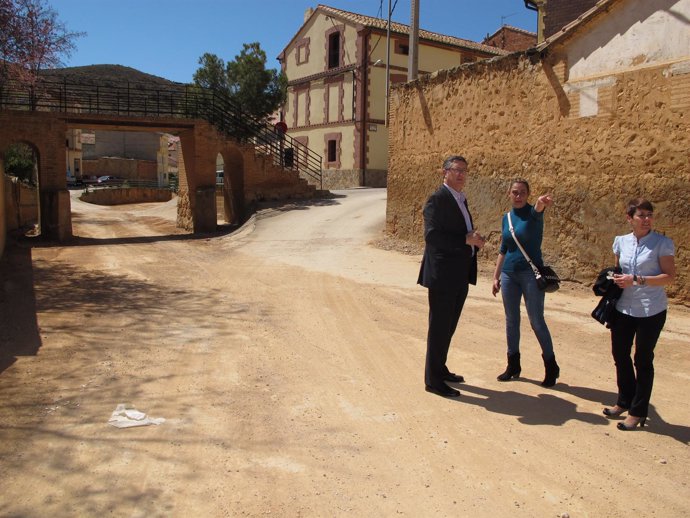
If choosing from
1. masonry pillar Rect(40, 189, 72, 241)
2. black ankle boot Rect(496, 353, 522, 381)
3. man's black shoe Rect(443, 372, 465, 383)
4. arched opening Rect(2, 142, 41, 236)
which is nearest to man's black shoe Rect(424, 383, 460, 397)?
man's black shoe Rect(443, 372, 465, 383)

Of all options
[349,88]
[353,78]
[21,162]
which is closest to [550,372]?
[353,78]

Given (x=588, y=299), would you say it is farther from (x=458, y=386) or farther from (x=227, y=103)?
(x=227, y=103)

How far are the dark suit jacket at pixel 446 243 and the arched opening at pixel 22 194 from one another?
546 inches

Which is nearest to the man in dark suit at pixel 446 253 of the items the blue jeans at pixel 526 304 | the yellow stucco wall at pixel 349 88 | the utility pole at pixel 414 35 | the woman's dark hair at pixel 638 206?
the blue jeans at pixel 526 304

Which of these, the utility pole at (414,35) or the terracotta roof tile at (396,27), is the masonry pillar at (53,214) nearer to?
the utility pole at (414,35)

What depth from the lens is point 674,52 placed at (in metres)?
8.52

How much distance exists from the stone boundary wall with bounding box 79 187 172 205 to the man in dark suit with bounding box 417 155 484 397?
41744mm

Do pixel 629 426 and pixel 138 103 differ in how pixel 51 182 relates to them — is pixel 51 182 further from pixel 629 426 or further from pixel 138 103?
pixel 629 426

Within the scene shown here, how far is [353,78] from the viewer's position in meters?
32.2

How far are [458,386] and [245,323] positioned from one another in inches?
130

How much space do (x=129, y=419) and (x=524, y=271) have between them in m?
3.36

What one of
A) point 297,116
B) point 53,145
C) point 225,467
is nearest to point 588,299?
point 225,467

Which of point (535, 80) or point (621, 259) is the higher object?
point (535, 80)

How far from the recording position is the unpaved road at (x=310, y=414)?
131 inches
